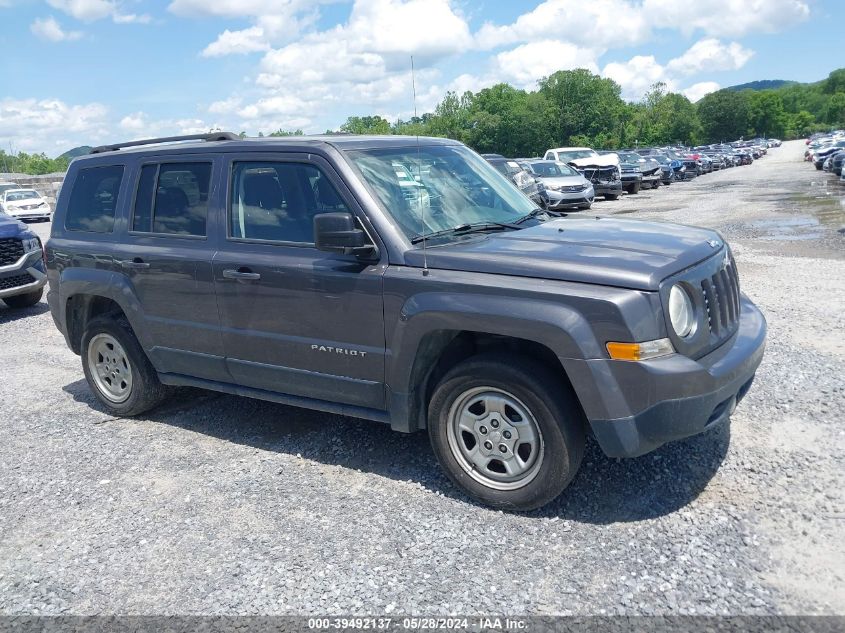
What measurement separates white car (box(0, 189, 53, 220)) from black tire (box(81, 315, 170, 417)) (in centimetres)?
2835

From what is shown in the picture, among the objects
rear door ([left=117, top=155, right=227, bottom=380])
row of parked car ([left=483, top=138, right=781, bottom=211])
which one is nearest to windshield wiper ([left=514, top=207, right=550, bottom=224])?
rear door ([left=117, top=155, right=227, bottom=380])

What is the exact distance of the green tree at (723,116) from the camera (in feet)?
445

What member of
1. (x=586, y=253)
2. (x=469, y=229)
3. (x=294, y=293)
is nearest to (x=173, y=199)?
(x=294, y=293)

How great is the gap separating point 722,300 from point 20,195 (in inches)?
1302

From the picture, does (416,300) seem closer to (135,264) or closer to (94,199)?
(135,264)

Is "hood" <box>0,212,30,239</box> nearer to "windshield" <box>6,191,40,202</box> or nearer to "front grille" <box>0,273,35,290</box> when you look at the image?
"front grille" <box>0,273,35,290</box>

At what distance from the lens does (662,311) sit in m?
3.37

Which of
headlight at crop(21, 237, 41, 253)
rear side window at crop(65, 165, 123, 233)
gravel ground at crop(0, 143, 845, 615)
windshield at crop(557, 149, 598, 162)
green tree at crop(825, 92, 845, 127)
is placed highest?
green tree at crop(825, 92, 845, 127)

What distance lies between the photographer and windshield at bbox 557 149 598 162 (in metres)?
27.5

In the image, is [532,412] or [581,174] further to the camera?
[581,174]

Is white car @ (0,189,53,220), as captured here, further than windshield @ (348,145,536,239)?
Yes

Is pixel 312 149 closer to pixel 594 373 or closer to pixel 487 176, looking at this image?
pixel 487 176

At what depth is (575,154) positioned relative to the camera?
27594mm

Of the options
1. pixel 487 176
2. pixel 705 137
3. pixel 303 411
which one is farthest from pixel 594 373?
pixel 705 137
